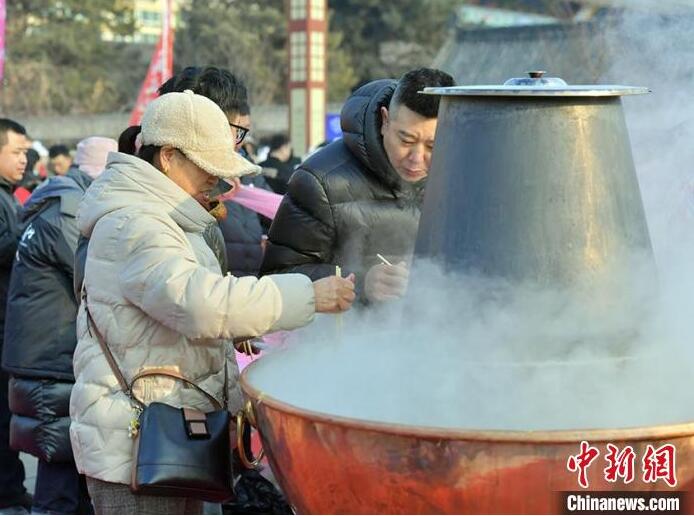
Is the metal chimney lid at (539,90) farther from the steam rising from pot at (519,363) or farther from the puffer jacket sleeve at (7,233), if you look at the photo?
the puffer jacket sleeve at (7,233)

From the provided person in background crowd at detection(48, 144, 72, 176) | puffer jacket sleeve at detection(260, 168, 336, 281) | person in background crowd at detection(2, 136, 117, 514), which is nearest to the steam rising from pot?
puffer jacket sleeve at detection(260, 168, 336, 281)

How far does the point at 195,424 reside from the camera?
2537 mm

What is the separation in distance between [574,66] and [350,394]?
16504mm

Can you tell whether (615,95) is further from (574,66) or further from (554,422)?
(574,66)

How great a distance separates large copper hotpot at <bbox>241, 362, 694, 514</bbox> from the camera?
6.37ft

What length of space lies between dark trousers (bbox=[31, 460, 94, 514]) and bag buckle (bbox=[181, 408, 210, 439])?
6.47 feet

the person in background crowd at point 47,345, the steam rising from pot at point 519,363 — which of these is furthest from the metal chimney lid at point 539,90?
the person in background crowd at point 47,345

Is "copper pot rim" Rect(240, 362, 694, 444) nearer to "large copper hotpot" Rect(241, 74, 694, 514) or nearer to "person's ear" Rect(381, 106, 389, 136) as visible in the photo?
"large copper hotpot" Rect(241, 74, 694, 514)

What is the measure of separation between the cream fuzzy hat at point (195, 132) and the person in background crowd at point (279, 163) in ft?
18.7

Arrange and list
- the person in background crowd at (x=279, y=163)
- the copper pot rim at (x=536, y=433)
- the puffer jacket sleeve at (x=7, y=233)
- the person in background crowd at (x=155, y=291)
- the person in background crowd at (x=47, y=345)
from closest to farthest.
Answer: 1. the copper pot rim at (x=536, y=433)
2. the person in background crowd at (x=155, y=291)
3. the person in background crowd at (x=47, y=345)
4. the puffer jacket sleeve at (x=7, y=233)
5. the person in background crowd at (x=279, y=163)

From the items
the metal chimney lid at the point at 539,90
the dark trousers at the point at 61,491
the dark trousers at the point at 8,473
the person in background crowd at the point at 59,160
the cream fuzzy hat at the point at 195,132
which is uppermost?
the metal chimney lid at the point at 539,90

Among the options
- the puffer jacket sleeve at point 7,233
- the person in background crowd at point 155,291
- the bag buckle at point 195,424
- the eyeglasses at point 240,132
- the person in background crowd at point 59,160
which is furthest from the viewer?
the person in background crowd at point 59,160

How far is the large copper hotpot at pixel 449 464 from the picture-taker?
1941mm

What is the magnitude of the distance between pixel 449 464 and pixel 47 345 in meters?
2.83
